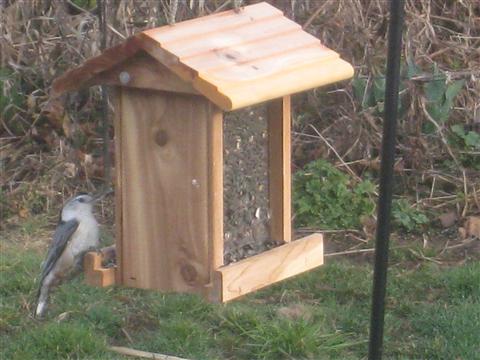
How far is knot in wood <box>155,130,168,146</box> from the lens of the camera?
3.51 meters


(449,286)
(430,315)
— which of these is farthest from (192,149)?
(449,286)

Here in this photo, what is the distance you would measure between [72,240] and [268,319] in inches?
52.5

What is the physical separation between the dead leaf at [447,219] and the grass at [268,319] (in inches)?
23.7

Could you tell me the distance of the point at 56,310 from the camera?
545cm

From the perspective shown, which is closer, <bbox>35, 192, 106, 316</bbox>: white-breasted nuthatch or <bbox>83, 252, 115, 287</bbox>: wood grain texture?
<bbox>83, 252, 115, 287</bbox>: wood grain texture

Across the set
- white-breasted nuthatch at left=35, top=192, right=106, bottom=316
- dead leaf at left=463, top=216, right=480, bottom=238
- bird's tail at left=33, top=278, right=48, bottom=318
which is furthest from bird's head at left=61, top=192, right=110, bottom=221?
dead leaf at left=463, top=216, right=480, bottom=238

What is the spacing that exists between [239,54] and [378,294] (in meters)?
0.88

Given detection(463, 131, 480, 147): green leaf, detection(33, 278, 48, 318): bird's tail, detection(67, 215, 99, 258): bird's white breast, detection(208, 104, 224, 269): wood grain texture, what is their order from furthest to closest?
detection(463, 131, 480, 147): green leaf, detection(33, 278, 48, 318): bird's tail, detection(67, 215, 99, 258): bird's white breast, detection(208, 104, 224, 269): wood grain texture

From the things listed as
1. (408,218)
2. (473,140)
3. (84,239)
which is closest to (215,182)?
(84,239)

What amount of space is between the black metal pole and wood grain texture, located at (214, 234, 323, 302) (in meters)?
0.39

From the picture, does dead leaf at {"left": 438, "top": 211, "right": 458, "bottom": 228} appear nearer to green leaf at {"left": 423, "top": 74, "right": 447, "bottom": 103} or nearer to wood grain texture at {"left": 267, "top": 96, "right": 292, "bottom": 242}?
green leaf at {"left": 423, "top": 74, "right": 447, "bottom": 103}

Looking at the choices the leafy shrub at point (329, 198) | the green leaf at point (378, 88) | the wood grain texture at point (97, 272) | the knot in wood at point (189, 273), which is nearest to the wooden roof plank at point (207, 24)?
the knot in wood at point (189, 273)

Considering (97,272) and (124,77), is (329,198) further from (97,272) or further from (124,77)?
(124,77)

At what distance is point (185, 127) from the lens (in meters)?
3.45
